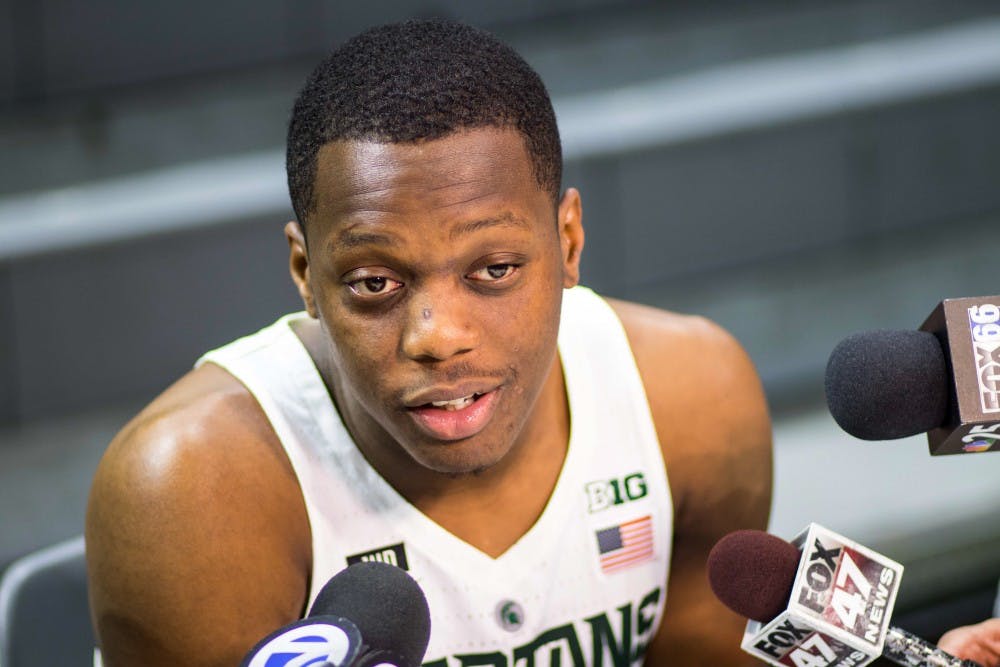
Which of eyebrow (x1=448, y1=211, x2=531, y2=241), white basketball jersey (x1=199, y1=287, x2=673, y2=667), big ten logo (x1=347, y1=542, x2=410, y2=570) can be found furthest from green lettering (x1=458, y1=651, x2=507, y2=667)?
eyebrow (x1=448, y1=211, x2=531, y2=241)

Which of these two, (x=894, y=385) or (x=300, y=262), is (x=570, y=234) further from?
(x=894, y=385)

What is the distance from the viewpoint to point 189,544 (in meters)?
1.26

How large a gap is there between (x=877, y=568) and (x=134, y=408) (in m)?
2.25

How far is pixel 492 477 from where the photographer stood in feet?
4.67

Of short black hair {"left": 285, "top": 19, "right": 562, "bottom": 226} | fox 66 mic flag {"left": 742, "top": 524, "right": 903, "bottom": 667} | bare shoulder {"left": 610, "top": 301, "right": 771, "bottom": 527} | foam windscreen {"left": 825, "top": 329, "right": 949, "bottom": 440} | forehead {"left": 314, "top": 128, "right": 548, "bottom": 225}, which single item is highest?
short black hair {"left": 285, "top": 19, "right": 562, "bottom": 226}

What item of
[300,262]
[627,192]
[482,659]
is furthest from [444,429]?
[627,192]

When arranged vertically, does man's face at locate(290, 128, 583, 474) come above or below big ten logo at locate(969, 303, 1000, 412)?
above

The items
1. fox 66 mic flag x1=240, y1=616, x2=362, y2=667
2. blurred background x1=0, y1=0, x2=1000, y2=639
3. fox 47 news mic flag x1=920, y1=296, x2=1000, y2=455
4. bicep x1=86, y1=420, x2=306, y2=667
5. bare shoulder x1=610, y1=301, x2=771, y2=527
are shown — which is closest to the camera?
fox 66 mic flag x1=240, y1=616, x2=362, y2=667

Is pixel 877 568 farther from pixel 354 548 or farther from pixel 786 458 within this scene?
pixel 786 458

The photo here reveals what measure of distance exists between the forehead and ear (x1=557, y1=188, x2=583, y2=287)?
0.15 m

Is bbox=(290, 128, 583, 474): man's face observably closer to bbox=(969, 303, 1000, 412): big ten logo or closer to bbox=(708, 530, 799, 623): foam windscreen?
bbox=(708, 530, 799, 623): foam windscreen

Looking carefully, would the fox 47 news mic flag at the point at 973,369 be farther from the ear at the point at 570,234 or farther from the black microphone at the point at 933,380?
the ear at the point at 570,234

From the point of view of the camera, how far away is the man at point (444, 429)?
1150mm

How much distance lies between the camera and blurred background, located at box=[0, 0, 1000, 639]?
278 cm
